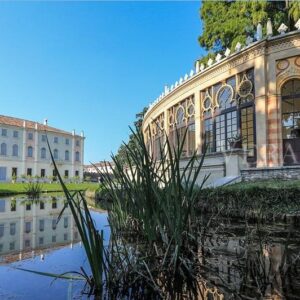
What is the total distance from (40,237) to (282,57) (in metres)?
11.9

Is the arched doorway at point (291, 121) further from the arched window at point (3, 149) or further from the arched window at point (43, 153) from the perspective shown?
the arched window at point (43, 153)

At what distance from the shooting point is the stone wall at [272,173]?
11370mm

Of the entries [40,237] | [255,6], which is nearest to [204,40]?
[255,6]

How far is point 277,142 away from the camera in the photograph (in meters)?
14.1

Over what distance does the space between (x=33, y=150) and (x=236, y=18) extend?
4326 cm

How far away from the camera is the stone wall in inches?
448

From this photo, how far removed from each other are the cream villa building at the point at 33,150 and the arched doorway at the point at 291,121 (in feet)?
130

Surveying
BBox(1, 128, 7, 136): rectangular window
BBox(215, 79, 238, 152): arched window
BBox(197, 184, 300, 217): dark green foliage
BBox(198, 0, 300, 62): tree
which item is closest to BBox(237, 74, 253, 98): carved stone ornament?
BBox(215, 79, 238, 152): arched window

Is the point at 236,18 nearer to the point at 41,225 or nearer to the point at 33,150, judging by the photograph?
the point at 41,225

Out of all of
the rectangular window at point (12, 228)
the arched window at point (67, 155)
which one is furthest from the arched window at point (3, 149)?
the rectangular window at point (12, 228)

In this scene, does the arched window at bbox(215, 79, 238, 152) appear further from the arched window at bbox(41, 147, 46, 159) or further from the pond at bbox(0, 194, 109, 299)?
the arched window at bbox(41, 147, 46, 159)

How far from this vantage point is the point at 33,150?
5506 centimetres

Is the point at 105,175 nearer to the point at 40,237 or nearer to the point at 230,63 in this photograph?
the point at 40,237

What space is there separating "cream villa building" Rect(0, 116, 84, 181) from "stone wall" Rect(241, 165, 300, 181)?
40.3 m
